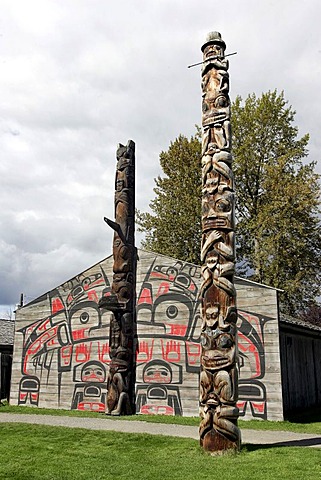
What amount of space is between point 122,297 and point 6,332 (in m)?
13.0

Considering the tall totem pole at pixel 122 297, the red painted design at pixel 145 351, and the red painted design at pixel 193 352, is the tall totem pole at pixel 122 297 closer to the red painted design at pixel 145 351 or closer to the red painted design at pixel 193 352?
the red painted design at pixel 145 351

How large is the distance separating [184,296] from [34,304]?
576cm

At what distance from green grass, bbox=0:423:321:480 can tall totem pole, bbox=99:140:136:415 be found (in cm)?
323

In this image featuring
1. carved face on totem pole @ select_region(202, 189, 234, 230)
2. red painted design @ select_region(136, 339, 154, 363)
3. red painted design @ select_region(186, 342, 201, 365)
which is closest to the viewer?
carved face on totem pole @ select_region(202, 189, 234, 230)

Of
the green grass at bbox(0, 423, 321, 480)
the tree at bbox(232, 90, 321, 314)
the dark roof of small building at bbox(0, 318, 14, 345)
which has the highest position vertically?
the tree at bbox(232, 90, 321, 314)

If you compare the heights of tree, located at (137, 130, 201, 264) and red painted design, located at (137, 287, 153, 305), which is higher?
tree, located at (137, 130, 201, 264)

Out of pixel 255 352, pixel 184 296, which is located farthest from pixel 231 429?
pixel 184 296

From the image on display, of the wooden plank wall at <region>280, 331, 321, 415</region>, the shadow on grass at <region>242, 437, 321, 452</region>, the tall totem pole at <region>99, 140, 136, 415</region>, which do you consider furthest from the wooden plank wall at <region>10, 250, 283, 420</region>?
the shadow on grass at <region>242, 437, 321, 452</region>

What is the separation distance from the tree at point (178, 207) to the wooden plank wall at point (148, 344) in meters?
9.10

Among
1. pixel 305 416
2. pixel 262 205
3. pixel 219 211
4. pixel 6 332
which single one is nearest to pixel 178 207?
pixel 262 205

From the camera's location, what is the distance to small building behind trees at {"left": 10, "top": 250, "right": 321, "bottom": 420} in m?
12.9

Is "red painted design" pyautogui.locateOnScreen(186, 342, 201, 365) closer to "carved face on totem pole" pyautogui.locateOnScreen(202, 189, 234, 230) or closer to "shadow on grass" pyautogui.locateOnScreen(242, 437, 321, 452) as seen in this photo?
"shadow on grass" pyautogui.locateOnScreen(242, 437, 321, 452)

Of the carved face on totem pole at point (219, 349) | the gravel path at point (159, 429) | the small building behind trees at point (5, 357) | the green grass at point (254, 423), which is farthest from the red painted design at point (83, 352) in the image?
the carved face on totem pole at point (219, 349)

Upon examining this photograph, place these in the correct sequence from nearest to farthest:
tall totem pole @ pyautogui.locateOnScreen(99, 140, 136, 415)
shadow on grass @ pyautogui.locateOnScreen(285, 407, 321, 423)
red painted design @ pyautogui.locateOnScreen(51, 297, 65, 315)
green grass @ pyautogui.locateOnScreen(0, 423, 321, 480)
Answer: green grass @ pyautogui.locateOnScreen(0, 423, 321, 480), tall totem pole @ pyautogui.locateOnScreen(99, 140, 136, 415), shadow on grass @ pyautogui.locateOnScreen(285, 407, 321, 423), red painted design @ pyautogui.locateOnScreen(51, 297, 65, 315)
